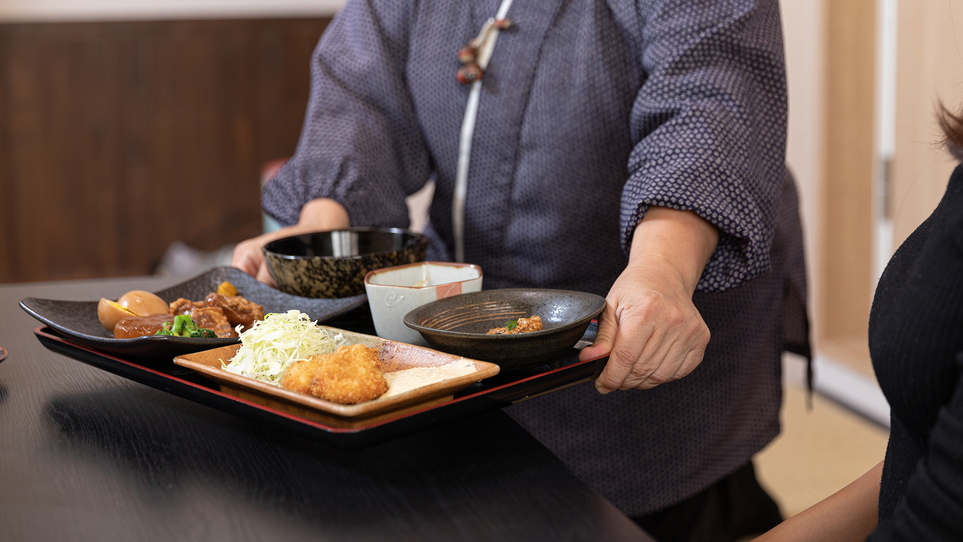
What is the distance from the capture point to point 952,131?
59 cm

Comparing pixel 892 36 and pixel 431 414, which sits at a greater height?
pixel 892 36

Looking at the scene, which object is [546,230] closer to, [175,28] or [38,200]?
[175,28]

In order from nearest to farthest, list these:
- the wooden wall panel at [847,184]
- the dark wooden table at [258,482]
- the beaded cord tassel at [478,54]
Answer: the dark wooden table at [258,482] → the beaded cord tassel at [478,54] → the wooden wall panel at [847,184]

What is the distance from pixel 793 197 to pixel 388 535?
1.00 m

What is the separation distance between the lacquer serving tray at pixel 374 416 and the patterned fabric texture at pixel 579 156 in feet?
1.23

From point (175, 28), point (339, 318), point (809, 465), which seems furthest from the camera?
point (175, 28)

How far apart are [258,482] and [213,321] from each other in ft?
0.98

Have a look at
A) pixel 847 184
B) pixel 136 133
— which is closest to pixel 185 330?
pixel 847 184

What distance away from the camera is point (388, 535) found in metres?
0.45

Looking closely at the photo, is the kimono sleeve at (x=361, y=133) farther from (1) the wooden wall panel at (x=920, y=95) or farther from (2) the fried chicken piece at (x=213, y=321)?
(1) the wooden wall panel at (x=920, y=95)

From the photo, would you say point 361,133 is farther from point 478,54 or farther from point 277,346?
point 277,346

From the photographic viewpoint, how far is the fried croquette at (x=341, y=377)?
1.80 ft

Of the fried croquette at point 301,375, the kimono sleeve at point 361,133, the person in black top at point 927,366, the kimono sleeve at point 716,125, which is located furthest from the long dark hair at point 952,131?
the kimono sleeve at point 361,133

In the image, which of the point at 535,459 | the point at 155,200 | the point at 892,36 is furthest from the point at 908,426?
the point at 155,200
